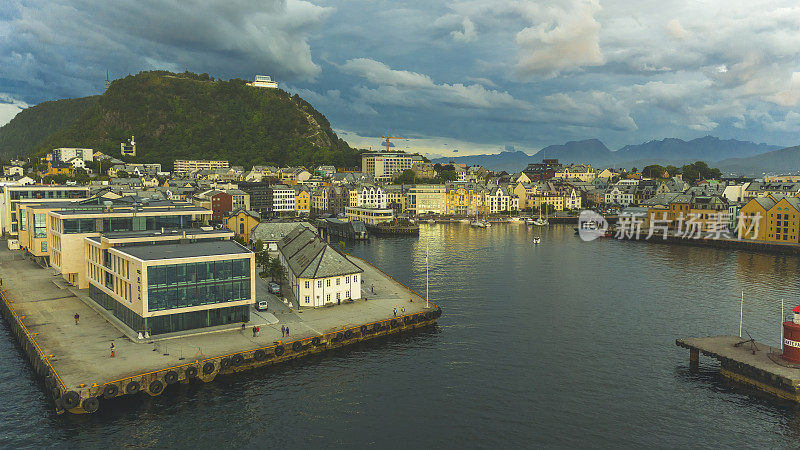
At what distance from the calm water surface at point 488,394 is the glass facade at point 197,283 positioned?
7503mm

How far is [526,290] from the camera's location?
68.4 m

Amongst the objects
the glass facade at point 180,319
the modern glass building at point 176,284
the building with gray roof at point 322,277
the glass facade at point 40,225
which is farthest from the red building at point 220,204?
the glass facade at point 180,319

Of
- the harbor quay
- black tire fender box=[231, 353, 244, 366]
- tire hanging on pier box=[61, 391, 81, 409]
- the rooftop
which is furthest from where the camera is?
the rooftop

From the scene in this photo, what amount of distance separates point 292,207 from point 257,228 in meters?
89.1

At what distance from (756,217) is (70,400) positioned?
127 m

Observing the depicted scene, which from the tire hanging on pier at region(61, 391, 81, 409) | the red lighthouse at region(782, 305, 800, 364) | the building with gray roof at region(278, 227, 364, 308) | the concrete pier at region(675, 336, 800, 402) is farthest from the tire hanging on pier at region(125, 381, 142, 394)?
the red lighthouse at region(782, 305, 800, 364)

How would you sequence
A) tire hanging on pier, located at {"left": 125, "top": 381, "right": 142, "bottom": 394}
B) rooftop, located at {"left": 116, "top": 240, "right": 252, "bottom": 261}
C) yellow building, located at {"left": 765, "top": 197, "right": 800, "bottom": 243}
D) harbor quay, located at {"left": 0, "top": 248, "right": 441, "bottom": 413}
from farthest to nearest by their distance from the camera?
yellow building, located at {"left": 765, "top": 197, "right": 800, "bottom": 243}, rooftop, located at {"left": 116, "top": 240, "right": 252, "bottom": 261}, harbor quay, located at {"left": 0, "top": 248, "right": 441, "bottom": 413}, tire hanging on pier, located at {"left": 125, "top": 381, "right": 142, "bottom": 394}

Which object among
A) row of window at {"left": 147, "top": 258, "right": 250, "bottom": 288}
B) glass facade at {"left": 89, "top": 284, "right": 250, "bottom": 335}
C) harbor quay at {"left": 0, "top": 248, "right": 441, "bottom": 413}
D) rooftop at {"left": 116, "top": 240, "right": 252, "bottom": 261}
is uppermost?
rooftop at {"left": 116, "top": 240, "right": 252, "bottom": 261}

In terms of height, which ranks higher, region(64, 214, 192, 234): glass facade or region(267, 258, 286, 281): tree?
region(64, 214, 192, 234): glass facade

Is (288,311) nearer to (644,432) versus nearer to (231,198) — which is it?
(644,432)

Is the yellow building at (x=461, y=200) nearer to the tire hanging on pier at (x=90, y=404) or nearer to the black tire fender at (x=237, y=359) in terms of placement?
the black tire fender at (x=237, y=359)

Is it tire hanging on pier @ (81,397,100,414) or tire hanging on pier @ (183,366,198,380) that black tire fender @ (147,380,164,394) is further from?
tire hanging on pier @ (81,397,100,414)

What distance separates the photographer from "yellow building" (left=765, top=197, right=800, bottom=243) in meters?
108

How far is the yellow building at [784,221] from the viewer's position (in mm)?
108438
